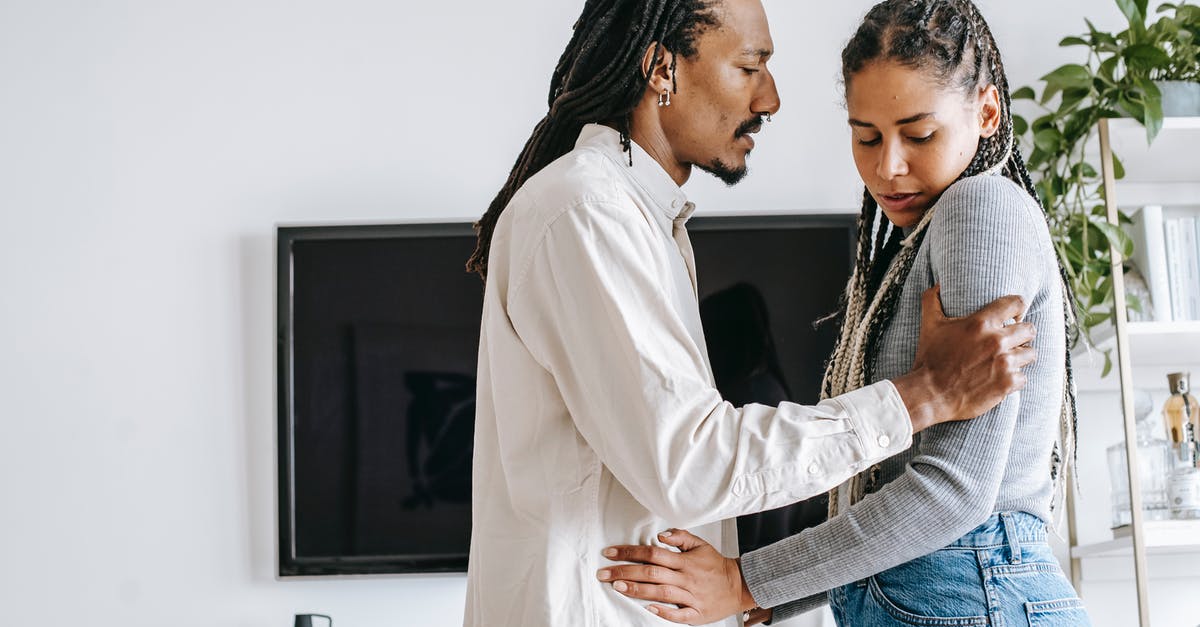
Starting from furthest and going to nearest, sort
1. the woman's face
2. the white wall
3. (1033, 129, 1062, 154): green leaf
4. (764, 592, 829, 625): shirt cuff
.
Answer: the white wall, (1033, 129, 1062, 154): green leaf, (764, 592, 829, 625): shirt cuff, the woman's face

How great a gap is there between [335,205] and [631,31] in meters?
1.41

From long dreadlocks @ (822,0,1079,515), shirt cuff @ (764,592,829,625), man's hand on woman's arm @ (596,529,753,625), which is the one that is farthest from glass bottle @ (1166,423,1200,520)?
man's hand on woman's arm @ (596,529,753,625)

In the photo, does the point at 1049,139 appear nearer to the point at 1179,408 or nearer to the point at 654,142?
the point at 1179,408

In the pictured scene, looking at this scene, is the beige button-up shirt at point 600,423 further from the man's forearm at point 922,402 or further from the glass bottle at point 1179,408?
the glass bottle at point 1179,408

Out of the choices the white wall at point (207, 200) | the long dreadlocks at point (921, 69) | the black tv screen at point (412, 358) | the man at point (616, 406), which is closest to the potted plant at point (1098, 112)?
the white wall at point (207, 200)

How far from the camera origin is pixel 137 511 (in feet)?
8.66

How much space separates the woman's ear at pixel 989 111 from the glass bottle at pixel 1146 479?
1259 mm

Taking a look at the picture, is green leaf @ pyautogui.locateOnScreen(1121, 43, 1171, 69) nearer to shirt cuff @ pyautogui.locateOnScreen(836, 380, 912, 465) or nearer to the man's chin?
the man's chin

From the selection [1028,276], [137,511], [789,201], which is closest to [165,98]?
Result: [137,511]

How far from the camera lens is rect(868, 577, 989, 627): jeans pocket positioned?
1.16m

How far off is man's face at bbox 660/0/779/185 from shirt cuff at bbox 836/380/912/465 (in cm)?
49

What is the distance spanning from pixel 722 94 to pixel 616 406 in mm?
534

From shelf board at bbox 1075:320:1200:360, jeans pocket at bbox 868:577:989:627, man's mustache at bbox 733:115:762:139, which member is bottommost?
jeans pocket at bbox 868:577:989:627

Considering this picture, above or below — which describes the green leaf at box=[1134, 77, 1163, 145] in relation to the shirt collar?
above
